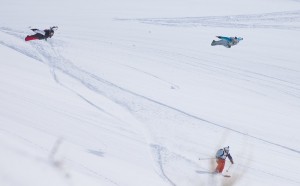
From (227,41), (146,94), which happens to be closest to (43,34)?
(146,94)

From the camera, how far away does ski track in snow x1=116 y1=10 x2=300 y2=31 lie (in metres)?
19.4

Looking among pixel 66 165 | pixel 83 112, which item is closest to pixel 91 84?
pixel 83 112

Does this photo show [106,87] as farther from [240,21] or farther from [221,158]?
[240,21]

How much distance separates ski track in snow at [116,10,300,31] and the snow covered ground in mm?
54

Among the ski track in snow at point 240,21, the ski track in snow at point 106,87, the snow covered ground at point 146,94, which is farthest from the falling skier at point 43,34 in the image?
the ski track in snow at point 240,21

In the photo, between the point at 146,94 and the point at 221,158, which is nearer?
the point at 221,158

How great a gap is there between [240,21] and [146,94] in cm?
786

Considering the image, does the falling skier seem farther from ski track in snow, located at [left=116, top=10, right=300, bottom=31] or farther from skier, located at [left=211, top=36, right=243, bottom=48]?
skier, located at [left=211, top=36, right=243, bottom=48]

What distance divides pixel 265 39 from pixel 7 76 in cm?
1061

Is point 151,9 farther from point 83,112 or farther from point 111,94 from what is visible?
point 83,112

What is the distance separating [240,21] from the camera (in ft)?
65.1

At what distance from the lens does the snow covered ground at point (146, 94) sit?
416 inches

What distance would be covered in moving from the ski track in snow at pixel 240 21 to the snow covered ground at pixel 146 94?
2.1 inches

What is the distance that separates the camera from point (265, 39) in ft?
60.9
